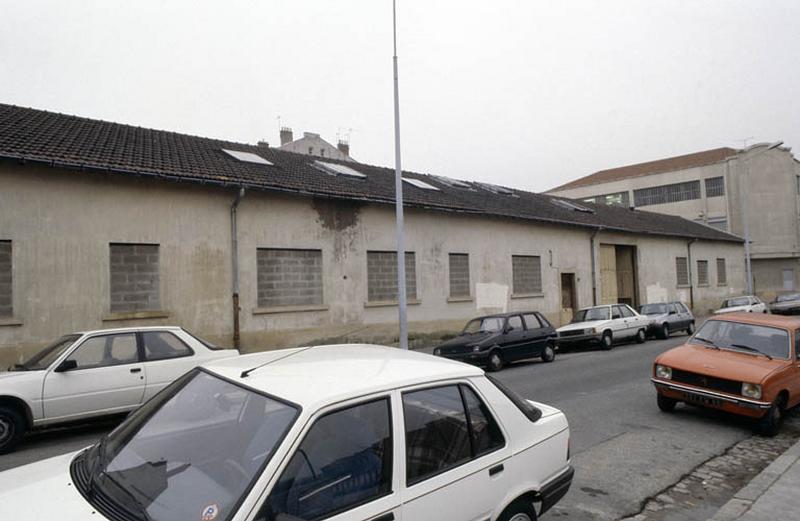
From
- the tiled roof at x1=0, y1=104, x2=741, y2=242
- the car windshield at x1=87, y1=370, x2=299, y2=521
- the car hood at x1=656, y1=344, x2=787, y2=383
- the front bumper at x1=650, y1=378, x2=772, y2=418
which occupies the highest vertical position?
the tiled roof at x1=0, y1=104, x2=741, y2=242

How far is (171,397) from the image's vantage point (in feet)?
9.91

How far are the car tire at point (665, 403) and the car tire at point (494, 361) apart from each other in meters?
5.05

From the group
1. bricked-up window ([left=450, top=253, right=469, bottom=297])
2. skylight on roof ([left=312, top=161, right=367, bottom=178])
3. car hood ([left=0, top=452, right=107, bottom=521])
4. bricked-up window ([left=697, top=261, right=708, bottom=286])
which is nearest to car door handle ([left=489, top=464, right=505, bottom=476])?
car hood ([left=0, top=452, right=107, bottom=521])

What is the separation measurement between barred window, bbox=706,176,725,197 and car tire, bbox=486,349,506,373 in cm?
4538

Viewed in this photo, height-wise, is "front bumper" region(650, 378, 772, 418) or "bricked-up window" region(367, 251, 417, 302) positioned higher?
"bricked-up window" region(367, 251, 417, 302)

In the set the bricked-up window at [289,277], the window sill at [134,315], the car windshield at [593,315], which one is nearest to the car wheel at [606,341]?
the car windshield at [593,315]

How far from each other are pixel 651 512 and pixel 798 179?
186 feet

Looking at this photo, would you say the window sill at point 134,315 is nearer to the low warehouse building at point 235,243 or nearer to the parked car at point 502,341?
the low warehouse building at point 235,243

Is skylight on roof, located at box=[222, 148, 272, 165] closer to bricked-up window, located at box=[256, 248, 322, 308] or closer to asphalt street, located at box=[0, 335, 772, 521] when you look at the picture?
bricked-up window, located at box=[256, 248, 322, 308]

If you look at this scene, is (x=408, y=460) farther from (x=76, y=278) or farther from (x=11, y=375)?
(x=76, y=278)

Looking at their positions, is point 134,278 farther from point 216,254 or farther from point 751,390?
point 751,390

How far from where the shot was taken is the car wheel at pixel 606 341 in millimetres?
16375

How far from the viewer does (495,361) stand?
41.8 feet

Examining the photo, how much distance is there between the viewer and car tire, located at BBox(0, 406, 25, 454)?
6.20 meters
